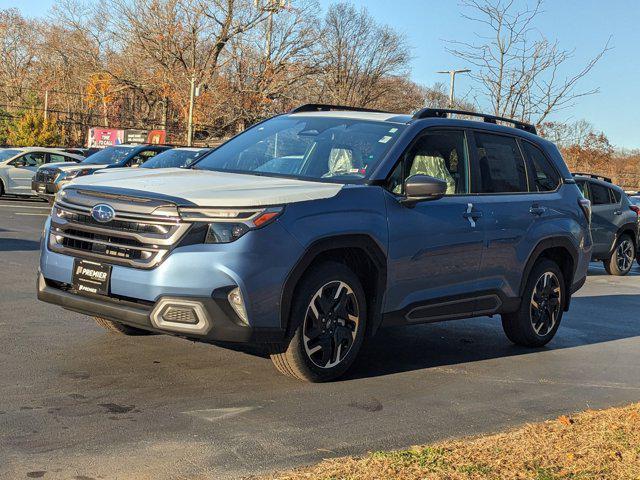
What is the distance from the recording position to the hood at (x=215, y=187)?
5.51 meters

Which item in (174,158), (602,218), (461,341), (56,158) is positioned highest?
(174,158)

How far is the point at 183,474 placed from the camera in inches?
164

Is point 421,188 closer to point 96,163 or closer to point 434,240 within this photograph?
point 434,240

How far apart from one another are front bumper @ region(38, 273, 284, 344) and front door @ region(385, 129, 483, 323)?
3.92ft

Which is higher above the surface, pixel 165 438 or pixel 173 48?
pixel 173 48

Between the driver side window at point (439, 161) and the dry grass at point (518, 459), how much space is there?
2.18m

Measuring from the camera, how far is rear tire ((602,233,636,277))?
1694 centimetres

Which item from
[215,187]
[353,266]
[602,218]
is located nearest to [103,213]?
[215,187]

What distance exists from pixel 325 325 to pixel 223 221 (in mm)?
1058

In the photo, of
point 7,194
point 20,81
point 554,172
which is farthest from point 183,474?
point 20,81

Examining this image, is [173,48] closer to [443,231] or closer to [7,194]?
[7,194]

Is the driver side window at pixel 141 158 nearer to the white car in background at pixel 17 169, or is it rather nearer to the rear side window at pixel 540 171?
the white car in background at pixel 17 169

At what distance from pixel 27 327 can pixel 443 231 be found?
11.0 ft

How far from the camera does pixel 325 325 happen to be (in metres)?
5.99
